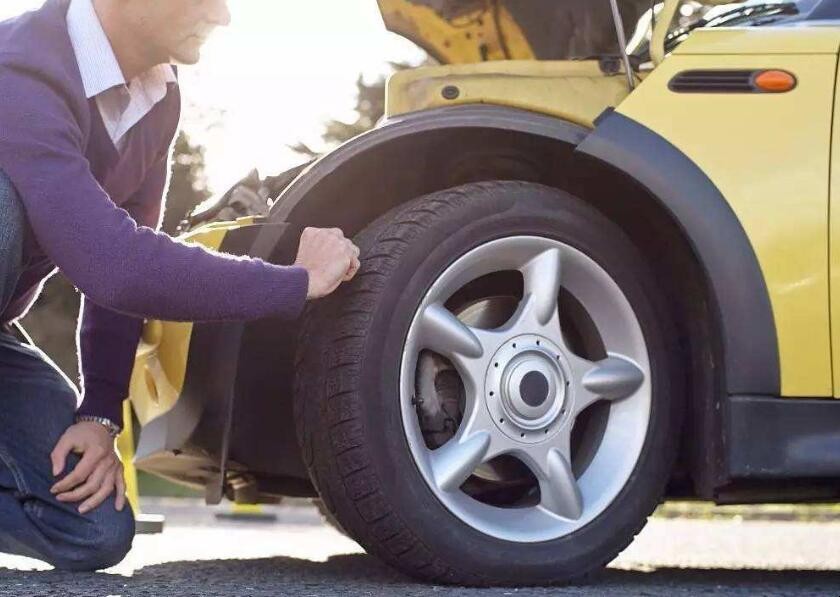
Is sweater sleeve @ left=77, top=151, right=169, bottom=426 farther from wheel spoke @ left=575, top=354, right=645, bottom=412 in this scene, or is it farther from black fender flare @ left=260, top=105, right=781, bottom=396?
wheel spoke @ left=575, top=354, right=645, bottom=412

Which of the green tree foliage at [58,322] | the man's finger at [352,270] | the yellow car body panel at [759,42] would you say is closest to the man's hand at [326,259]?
the man's finger at [352,270]

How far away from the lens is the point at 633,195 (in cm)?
289

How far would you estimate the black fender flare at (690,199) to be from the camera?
8.85 ft

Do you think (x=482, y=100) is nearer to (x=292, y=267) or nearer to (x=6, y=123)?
(x=292, y=267)

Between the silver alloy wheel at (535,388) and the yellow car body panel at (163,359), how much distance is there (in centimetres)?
57

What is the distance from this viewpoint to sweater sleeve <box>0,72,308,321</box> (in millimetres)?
2529

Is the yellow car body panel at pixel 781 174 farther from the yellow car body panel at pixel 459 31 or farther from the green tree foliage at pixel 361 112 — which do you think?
the green tree foliage at pixel 361 112

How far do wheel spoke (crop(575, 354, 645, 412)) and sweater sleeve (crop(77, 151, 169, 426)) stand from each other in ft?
3.45

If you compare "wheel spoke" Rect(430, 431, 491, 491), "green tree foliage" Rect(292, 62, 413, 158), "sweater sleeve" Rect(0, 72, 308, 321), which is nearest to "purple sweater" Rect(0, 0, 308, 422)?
"sweater sleeve" Rect(0, 72, 308, 321)

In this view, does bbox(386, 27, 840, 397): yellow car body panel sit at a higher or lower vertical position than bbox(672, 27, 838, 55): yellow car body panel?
lower

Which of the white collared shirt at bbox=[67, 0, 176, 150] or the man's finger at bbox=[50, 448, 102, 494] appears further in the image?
the man's finger at bbox=[50, 448, 102, 494]

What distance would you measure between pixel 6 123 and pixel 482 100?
3.12 ft

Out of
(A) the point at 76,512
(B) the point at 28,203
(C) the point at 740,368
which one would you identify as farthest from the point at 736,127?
(A) the point at 76,512

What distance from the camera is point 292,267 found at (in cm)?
260
